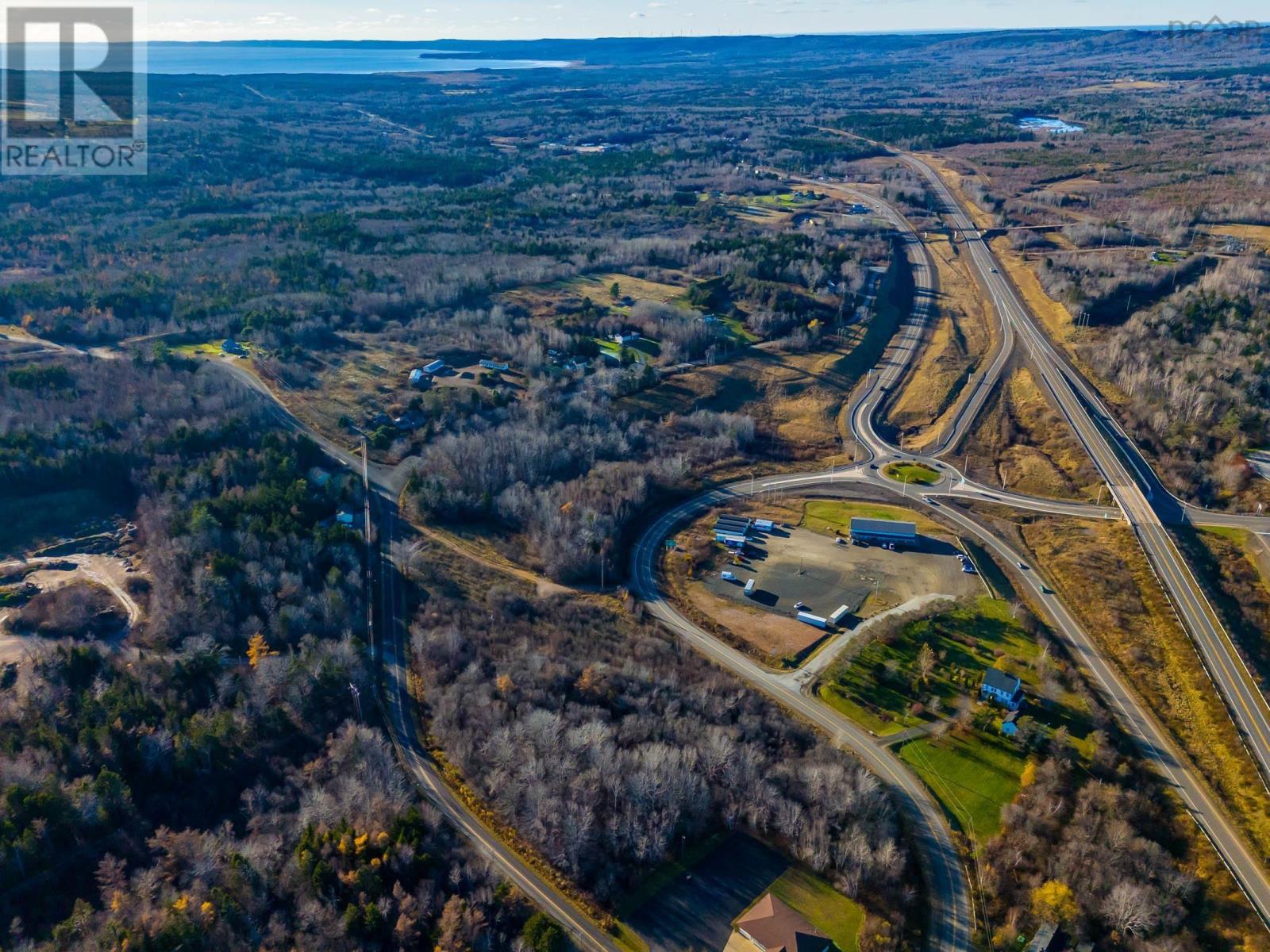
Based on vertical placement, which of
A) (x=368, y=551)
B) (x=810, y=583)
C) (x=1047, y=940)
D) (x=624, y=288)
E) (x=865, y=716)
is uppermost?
(x=624, y=288)

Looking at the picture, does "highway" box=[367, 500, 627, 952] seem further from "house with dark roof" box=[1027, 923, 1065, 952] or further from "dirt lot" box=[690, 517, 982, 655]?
"dirt lot" box=[690, 517, 982, 655]

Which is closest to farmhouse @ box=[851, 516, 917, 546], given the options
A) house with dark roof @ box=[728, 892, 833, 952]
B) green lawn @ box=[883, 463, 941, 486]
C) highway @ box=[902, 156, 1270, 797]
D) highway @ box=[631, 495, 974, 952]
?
green lawn @ box=[883, 463, 941, 486]

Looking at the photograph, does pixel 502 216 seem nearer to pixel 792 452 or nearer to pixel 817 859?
pixel 792 452

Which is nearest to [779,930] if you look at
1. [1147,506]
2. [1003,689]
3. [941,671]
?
[1003,689]

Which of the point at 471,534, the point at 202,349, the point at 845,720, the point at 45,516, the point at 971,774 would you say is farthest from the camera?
the point at 202,349

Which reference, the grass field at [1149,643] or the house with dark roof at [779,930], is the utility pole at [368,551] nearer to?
the house with dark roof at [779,930]

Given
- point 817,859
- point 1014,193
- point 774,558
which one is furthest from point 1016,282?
point 817,859

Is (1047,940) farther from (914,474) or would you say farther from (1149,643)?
Answer: (914,474)
